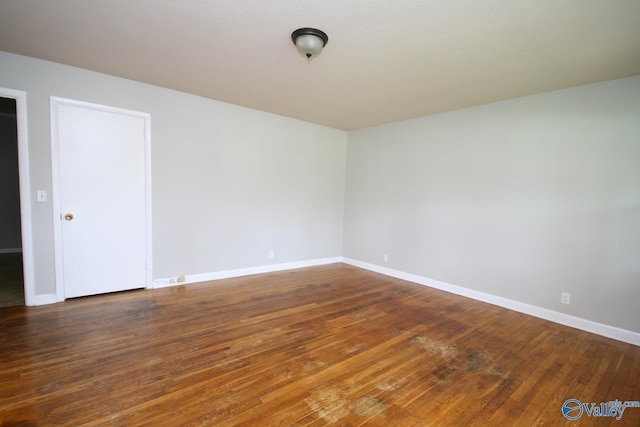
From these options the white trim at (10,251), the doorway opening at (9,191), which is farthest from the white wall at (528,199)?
the white trim at (10,251)

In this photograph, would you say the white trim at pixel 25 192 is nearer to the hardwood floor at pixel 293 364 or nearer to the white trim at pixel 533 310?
the hardwood floor at pixel 293 364

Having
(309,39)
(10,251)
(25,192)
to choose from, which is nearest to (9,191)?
(10,251)

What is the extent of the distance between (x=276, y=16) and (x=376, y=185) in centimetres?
356

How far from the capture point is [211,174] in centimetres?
416

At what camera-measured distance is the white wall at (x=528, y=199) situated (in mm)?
2883

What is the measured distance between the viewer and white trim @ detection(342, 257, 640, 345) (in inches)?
113

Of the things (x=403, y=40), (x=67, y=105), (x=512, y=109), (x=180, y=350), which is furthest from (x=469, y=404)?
(x=67, y=105)

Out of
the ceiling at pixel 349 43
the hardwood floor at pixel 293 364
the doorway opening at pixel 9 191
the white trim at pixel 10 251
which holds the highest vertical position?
the ceiling at pixel 349 43

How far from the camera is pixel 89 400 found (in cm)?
177

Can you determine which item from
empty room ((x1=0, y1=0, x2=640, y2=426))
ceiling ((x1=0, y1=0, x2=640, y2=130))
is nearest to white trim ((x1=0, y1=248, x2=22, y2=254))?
empty room ((x1=0, y1=0, x2=640, y2=426))

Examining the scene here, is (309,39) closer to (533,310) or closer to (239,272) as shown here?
(239,272)

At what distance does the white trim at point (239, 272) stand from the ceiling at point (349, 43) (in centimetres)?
262

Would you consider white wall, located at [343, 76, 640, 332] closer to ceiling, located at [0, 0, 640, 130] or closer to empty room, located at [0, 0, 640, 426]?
empty room, located at [0, 0, 640, 426]

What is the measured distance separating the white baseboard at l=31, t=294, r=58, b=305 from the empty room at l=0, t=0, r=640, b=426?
26 millimetres
